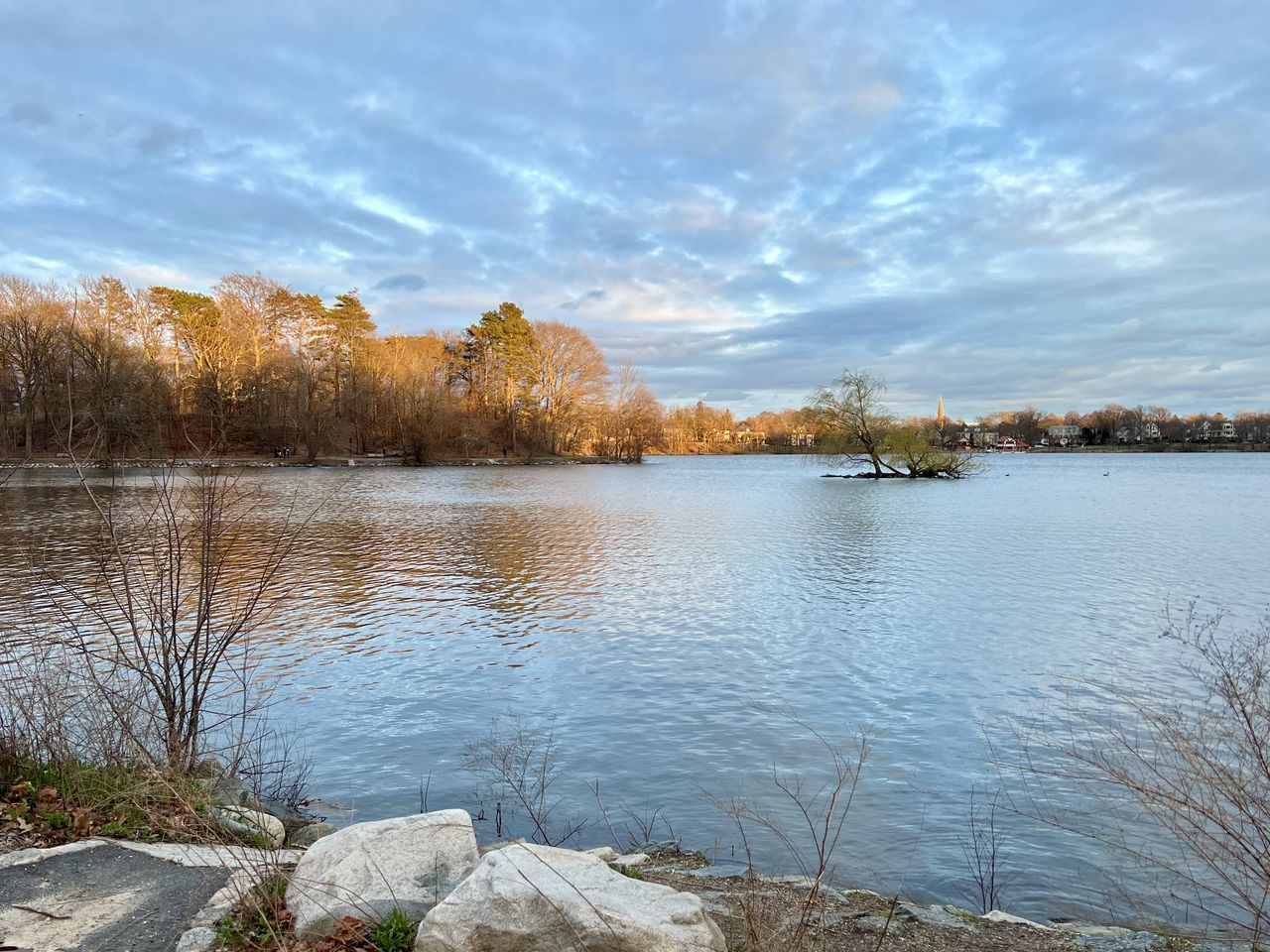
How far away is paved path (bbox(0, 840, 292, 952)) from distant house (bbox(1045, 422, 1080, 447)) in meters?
186

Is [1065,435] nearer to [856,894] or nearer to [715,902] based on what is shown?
[856,894]

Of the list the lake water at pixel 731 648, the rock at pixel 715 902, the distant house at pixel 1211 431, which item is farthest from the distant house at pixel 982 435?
the rock at pixel 715 902

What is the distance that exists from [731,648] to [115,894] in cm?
946

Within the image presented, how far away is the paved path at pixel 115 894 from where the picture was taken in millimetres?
3789

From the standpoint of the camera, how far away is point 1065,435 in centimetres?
17025

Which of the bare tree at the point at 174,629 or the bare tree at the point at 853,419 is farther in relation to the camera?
the bare tree at the point at 853,419

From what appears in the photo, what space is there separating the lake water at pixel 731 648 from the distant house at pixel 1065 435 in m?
155

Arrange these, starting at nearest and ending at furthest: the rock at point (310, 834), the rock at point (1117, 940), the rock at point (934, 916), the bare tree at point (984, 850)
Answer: the rock at point (1117, 940), the rock at point (934, 916), the bare tree at point (984, 850), the rock at point (310, 834)

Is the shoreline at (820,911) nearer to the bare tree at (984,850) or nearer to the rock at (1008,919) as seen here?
the rock at (1008,919)

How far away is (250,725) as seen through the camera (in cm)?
916

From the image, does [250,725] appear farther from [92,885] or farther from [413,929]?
[413,929]

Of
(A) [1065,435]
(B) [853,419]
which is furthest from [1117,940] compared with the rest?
(A) [1065,435]

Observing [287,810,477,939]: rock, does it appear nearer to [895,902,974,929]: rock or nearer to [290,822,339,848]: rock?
[290,822,339,848]: rock

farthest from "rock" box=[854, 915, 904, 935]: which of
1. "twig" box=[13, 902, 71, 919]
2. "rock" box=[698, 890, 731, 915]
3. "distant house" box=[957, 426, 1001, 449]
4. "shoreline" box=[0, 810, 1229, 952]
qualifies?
"distant house" box=[957, 426, 1001, 449]
